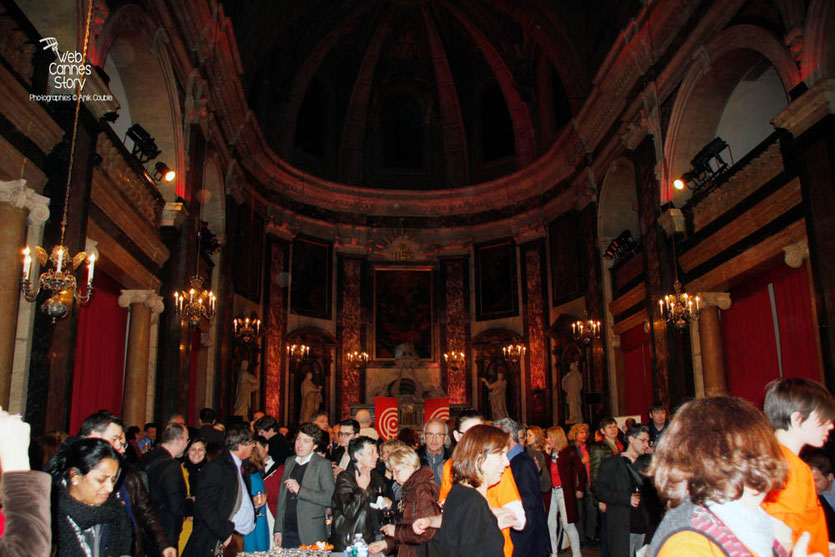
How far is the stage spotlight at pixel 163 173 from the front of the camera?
39.4 ft

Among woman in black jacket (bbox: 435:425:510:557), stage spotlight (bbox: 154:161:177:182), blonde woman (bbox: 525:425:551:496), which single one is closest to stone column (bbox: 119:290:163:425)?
stage spotlight (bbox: 154:161:177:182)

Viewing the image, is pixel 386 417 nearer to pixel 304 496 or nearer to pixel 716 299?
pixel 716 299

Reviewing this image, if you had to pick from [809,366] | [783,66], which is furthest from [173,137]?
[809,366]

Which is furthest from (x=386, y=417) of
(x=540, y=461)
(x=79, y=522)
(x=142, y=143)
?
(x=79, y=522)

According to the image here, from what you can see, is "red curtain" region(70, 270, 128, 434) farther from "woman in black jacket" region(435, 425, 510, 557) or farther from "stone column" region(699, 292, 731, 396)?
"stone column" region(699, 292, 731, 396)

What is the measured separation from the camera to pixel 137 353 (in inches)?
428

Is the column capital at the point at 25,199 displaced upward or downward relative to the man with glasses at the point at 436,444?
upward

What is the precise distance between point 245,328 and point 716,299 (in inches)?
383

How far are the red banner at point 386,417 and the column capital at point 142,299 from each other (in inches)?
273

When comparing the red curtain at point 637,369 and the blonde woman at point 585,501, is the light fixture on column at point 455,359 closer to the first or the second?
the red curtain at point 637,369

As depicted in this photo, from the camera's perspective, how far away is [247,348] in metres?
17.3

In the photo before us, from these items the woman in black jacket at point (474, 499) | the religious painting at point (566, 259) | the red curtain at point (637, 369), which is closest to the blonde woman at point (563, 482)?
the woman in black jacket at point (474, 499)

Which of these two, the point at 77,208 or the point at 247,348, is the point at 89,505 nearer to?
the point at 77,208

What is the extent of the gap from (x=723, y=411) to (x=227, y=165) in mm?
16040
